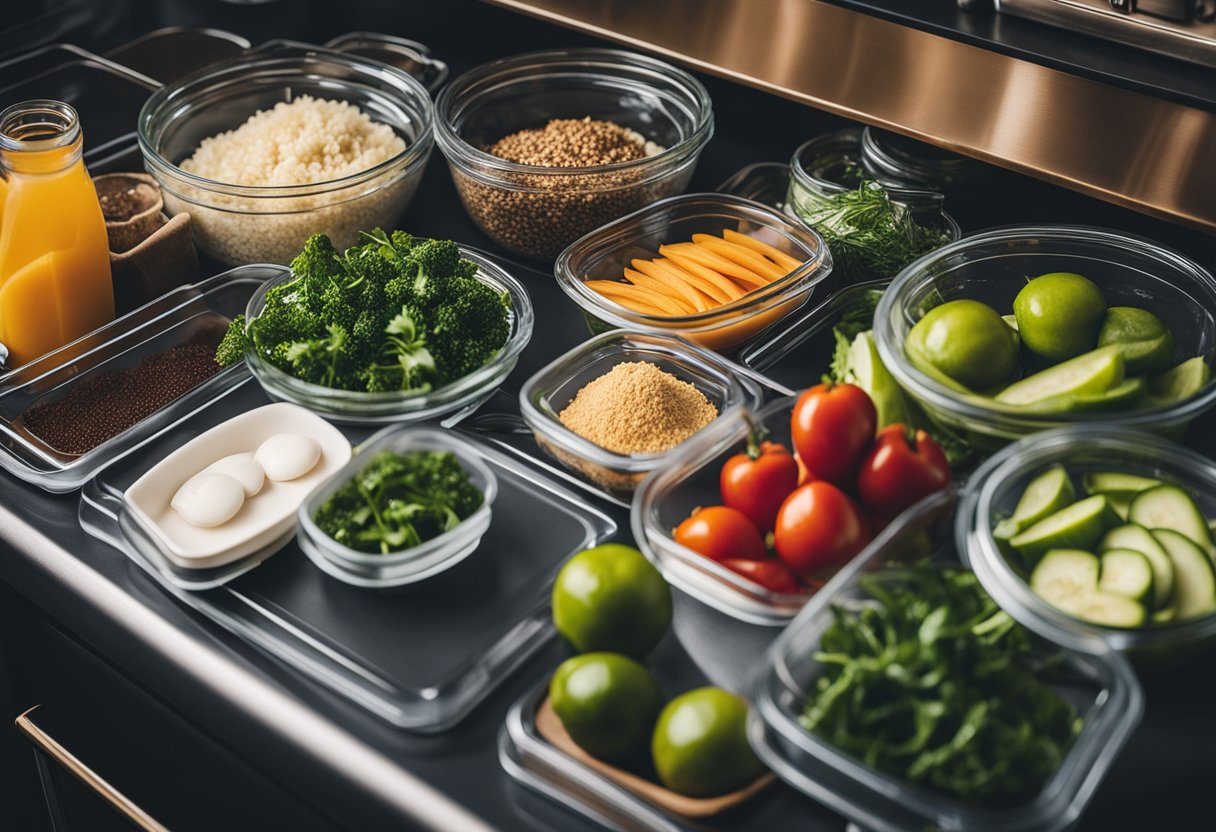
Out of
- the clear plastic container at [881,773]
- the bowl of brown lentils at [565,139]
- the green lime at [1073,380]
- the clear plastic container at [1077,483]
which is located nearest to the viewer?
the clear plastic container at [881,773]

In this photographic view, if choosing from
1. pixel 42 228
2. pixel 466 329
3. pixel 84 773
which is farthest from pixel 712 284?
pixel 84 773

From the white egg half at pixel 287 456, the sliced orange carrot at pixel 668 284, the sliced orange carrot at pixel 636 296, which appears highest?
the sliced orange carrot at pixel 668 284

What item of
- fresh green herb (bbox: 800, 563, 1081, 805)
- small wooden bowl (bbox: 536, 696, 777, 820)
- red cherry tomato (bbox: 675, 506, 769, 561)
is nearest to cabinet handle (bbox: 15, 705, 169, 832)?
small wooden bowl (bbox: 536, 696, 777, 820)

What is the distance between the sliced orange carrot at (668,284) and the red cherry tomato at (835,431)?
0.30 m

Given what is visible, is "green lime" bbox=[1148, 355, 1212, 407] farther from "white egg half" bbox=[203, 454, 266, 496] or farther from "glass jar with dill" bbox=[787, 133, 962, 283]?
"white egg half" bbox=[203, 454, 266, 496]

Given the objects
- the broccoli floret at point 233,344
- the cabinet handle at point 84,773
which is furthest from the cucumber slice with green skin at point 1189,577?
the cabinet handle at point 84,773

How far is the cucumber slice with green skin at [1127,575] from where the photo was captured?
93 cm

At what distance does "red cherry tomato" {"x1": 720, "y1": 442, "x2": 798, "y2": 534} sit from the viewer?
108 centimetres

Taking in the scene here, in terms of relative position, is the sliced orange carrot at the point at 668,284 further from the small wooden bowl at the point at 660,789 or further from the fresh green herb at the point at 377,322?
the small wooden bowl at the point at 660,789

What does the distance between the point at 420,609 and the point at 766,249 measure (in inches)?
25.7

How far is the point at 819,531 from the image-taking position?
3.34 ft

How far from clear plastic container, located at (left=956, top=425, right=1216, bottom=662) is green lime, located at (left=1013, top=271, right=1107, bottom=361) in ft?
0.55

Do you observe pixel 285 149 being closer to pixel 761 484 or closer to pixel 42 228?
pixel 42 228

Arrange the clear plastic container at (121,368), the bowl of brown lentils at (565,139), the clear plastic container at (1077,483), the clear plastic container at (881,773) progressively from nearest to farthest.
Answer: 1. the clear plastic container at (881,773)
2. the clear plastic container at (1077,483)
3. the clear plastic container at (121,368)
4. the bowl of brown lentils at (565,139)
